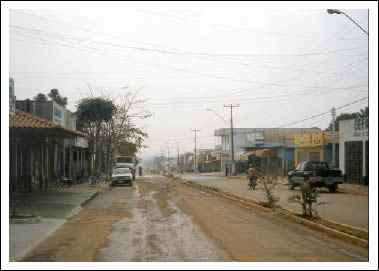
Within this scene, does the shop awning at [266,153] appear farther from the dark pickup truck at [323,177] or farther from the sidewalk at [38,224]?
the sidewalk at [38,224]

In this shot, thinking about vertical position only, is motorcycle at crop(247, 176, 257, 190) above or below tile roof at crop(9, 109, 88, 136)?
below

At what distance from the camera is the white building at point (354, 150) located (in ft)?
106

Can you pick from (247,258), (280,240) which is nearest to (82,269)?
(247,258)

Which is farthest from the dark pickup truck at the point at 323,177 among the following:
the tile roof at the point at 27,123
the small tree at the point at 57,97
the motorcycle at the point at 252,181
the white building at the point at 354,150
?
the small tree at the point at 57,97

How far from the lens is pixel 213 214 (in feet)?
53.3

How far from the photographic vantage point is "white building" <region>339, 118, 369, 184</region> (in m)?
32.3

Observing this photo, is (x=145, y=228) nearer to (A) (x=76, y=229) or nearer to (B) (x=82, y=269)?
(A) (x=76, y=229)

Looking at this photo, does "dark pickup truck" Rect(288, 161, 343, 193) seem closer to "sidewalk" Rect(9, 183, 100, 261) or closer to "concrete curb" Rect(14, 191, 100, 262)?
"concrete curb" Rect(14, 191, 100, 262)

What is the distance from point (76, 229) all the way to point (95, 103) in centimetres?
3124

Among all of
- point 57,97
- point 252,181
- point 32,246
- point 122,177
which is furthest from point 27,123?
point 57,97

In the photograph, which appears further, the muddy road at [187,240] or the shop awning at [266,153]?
the shop awning at [266,153]

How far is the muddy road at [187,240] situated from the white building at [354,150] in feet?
61.3

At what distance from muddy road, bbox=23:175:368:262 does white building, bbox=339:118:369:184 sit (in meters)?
18.7

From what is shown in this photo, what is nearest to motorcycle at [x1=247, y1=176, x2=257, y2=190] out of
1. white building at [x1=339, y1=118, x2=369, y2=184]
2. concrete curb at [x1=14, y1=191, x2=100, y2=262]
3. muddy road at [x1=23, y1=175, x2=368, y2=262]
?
white building at [x1=339, y1=118, x2=369, y2=184]
